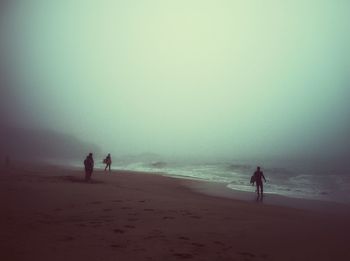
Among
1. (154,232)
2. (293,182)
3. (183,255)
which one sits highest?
(293,182)

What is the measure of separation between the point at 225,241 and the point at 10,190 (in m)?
11.3

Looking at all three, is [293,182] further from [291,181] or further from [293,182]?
[291,181]

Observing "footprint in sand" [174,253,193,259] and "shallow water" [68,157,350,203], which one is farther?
"shallow water" [68,157,350,203]

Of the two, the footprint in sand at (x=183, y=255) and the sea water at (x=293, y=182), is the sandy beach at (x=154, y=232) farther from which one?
the sea water at (x=293, y=182)

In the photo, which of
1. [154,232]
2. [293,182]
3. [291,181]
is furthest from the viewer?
[291,181]

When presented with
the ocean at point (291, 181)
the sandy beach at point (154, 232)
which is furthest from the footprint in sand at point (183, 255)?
the ocean at point (291, 181)

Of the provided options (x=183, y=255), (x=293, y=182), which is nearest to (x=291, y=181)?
(x=293, y=182)

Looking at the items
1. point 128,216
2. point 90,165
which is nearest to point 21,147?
point 90,165

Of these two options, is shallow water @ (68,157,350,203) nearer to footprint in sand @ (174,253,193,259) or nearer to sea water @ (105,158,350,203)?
sea water @ (105,158,350,203)

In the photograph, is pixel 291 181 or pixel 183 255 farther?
pixel 291 181

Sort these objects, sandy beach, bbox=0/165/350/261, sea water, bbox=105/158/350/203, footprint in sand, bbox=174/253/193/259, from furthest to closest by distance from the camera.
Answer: sea water, bbox=105/158/350/203, sandy beach, bbox=0/165/350/261, footprint in sand, bbox=174/253/193/259

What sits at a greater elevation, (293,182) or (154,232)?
(293,182)

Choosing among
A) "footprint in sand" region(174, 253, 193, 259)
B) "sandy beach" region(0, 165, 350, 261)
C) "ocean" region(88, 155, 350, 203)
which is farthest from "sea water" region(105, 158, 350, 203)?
"footprint in sand" region(174, 253, 193, 259)

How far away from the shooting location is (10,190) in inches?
571
